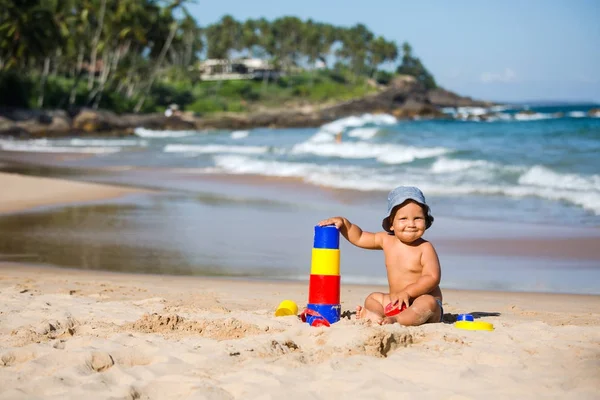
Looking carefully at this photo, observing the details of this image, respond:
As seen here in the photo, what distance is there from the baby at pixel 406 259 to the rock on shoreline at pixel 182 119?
40153 millimetres

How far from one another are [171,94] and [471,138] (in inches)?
1759

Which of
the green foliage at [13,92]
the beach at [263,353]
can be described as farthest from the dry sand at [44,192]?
the green foliage at [13,92]

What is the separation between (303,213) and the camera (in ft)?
40.0

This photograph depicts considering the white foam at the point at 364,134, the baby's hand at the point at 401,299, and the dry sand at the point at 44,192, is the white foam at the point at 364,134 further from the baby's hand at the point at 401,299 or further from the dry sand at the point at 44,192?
the baby's hand at the point at 401,299

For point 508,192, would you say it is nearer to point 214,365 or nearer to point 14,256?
point 14,256

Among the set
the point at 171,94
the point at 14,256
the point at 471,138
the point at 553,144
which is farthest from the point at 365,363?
the point at 171,94

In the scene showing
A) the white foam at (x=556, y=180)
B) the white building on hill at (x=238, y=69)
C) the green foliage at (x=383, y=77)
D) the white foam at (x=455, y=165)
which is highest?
the green foliage at (x=383, y=77)

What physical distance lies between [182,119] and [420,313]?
5513cm

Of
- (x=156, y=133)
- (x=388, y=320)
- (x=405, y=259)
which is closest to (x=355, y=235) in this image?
(x=405, y=259)

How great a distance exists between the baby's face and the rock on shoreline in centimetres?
4027

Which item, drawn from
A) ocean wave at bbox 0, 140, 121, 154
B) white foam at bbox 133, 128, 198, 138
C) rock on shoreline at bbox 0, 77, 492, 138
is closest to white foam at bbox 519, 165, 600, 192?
ocean wave at bbox 0, 140, 121, 154

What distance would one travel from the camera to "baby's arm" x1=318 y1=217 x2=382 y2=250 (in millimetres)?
5004

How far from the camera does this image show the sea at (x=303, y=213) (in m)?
8.09

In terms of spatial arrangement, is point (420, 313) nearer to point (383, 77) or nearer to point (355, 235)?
point (355, 235)
